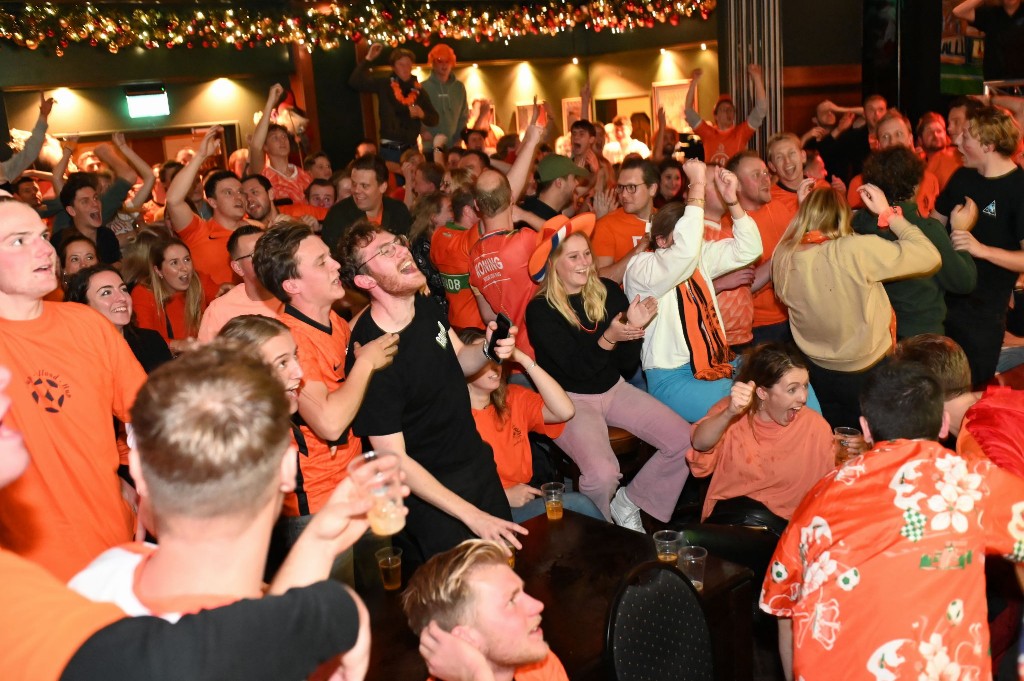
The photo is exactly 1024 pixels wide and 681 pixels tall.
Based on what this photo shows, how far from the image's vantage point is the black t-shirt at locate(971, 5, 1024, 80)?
7.97 metres

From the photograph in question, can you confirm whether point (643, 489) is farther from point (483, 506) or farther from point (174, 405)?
point (174, 405)

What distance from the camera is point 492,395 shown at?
358 cm

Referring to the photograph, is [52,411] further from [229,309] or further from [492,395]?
[492,395]

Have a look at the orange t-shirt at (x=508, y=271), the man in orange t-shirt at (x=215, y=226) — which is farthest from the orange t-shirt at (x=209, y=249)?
the orange t-shirt at (x=508, y=271)

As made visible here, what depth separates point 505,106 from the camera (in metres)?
14.6

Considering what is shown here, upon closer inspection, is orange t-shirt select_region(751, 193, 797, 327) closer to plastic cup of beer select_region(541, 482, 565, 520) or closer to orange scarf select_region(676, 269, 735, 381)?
orange scarf select_region(676, 269, 735, 381)

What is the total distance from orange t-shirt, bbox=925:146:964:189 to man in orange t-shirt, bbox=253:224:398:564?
4.59m

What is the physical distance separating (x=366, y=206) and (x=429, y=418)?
2.91 m

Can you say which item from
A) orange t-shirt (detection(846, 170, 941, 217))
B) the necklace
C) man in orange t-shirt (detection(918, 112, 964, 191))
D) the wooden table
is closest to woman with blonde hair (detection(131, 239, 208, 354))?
the wooden table

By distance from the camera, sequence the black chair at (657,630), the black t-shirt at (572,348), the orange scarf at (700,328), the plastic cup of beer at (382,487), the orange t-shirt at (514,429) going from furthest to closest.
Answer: the orange scarf at (700,328) < the black t-shirt at (572,348) < the orange t-shirt at (514,429) < the black chair at (657,630) < the plastic cup of beer at (382,487)

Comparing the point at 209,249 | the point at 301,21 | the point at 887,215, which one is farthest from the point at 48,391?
the point at 301,21

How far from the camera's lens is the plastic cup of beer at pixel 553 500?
9.73 feet

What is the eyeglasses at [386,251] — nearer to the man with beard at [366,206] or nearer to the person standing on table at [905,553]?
the person standing on table at [905,553]

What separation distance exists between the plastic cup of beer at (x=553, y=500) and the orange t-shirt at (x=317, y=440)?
0.63m
